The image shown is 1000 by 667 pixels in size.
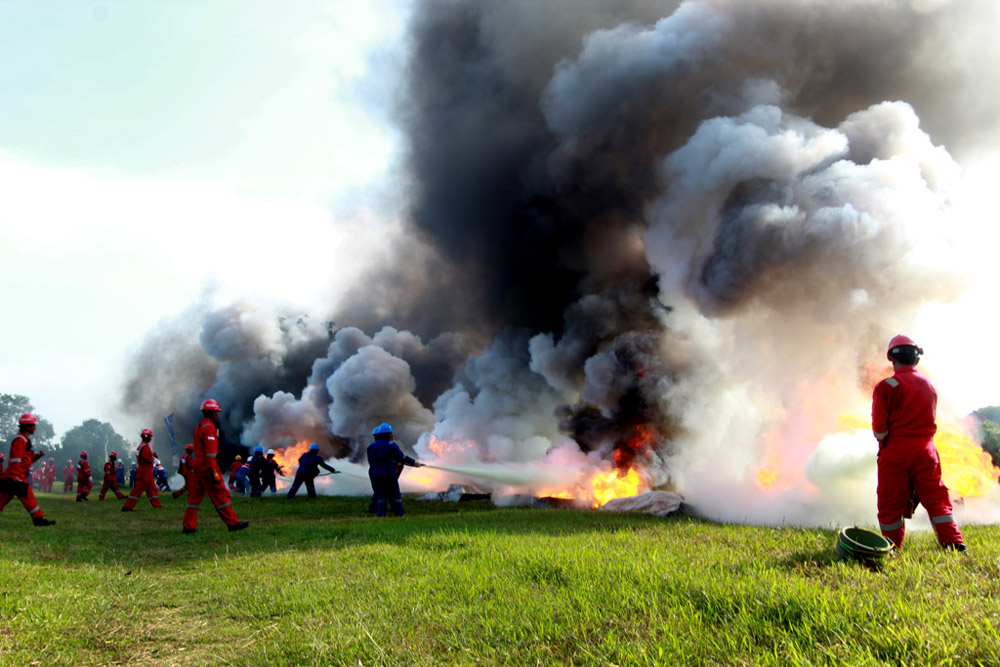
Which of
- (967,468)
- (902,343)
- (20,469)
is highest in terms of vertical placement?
(902,343)

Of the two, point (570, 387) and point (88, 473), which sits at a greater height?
point (570, 387)

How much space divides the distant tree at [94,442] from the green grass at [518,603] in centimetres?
10025

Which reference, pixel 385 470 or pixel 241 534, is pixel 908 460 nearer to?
pixel 241 534

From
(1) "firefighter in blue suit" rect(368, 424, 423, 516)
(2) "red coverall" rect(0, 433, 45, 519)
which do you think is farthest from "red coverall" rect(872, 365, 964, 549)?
(2) "red coverall" rect(0, 433, 45, 519)

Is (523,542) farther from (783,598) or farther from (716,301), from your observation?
→ (716,301)

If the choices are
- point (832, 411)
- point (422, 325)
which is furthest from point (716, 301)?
point (422, 325)

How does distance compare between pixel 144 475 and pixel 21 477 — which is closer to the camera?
pixel 21 477

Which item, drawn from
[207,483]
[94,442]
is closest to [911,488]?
[207,483]

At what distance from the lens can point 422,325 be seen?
150 ft

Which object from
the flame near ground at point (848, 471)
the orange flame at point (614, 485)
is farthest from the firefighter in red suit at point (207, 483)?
the orange flame at point (614, 485)

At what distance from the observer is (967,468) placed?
1009 centimetres

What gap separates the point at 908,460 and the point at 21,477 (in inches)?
617

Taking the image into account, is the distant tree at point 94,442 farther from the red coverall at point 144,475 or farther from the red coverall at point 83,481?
the red coverall at point 144,475

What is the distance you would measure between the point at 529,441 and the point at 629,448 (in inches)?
404
